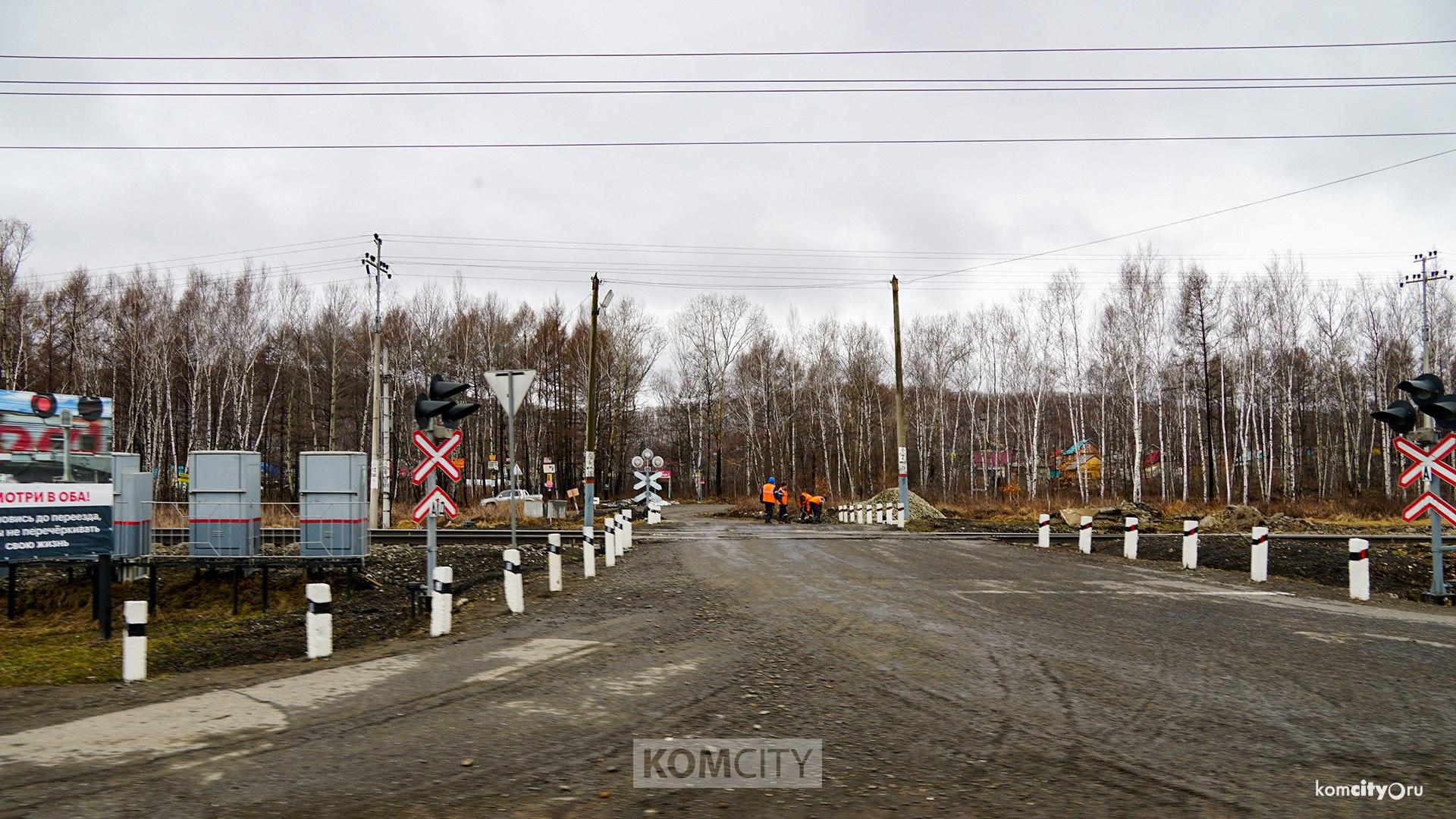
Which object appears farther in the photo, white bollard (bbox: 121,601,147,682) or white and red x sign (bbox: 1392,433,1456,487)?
white and red x sign (bbox: 1392,433,1456,487)

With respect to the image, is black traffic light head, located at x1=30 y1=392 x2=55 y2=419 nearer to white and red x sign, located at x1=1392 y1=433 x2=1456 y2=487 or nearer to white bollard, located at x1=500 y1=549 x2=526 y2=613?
white bollard, located at x1=500 y1=549 x2=526 y2=613

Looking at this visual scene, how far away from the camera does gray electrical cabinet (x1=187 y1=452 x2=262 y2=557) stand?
17.2 metres

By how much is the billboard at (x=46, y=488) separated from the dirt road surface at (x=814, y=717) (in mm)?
10561

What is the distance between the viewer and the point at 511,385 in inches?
566

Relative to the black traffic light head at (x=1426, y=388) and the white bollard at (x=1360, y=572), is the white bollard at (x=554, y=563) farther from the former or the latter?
the black traffic light head at (x=1426, y=388)

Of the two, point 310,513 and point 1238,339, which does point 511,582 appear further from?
point 1238,339

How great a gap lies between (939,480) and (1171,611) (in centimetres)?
6544

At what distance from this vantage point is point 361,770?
4.95m

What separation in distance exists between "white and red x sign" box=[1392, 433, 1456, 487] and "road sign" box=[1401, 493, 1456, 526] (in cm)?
32

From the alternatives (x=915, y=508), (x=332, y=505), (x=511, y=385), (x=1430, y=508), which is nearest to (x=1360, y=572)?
(x=1430, y=508)

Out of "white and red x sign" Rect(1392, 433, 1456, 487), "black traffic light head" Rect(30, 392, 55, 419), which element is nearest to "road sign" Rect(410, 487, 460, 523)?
"black traffic light head" Rect(30, 392, 55, 419)

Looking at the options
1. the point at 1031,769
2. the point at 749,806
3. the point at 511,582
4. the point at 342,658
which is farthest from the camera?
the point at 511,582

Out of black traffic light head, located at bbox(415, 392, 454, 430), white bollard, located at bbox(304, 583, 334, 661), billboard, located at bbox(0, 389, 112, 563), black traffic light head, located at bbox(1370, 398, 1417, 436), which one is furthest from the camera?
billboard, located at bbox(0, 389, 112, 563)

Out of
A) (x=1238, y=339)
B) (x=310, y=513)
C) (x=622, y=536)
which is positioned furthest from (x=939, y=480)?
(x=310, y=513)
